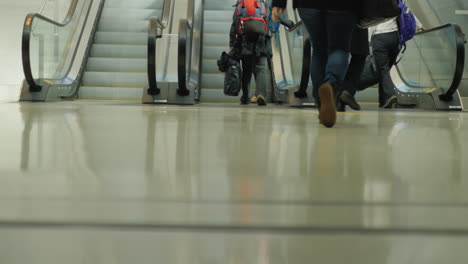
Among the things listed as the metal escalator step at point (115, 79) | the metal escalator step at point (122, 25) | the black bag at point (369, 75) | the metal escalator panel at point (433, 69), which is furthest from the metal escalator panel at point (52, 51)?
the metal escalator panel at point (433, 69)

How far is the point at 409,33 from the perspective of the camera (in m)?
7.17

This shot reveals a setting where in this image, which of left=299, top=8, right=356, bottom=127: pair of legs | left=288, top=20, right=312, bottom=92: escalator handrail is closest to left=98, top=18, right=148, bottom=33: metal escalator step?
left=288, top=20, right=312, bottom=92: escalator handrail

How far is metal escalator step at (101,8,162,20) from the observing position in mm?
11367

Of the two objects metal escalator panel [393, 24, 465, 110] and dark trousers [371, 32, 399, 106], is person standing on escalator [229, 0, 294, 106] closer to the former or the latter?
dark trousers [371, 32, 399, 106]

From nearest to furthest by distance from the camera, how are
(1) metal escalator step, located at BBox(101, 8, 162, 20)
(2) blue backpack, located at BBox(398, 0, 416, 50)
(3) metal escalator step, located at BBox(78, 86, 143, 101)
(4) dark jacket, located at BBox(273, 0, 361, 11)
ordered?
(4) dark jacket, located at BBox(273, 0, 361, 11) → (2) blue backpack, located at BBox(398, 0, 416, 50) → (3) metal escalator step, located at BBox(78, 86, 143, 101) → (1) metal escalator step, located at BBox(101, 8, 162, 20)

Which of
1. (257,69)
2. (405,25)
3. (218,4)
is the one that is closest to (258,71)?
(257,69)

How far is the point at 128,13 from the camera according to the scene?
1151 centimetres

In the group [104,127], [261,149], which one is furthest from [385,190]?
[104,127]

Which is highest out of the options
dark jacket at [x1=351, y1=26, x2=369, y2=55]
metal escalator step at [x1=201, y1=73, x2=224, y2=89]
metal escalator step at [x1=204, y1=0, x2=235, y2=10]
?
metal escalator step at [x1=204, y1=0, x2=235, y2=10]

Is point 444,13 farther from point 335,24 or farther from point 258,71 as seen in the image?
point 335,24

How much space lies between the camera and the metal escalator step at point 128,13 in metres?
11.4

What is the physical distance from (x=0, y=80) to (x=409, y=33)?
29.7ft

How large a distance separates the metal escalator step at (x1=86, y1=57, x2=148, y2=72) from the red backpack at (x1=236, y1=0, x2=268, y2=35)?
3255 millimetres

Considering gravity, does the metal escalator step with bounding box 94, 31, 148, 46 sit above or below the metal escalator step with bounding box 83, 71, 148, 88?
above
